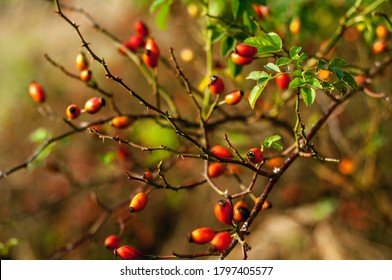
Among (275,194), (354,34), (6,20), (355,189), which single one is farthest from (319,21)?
(6,20)

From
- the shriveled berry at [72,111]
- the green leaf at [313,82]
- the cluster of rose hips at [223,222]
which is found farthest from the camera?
the shriveled berry at [72,111]

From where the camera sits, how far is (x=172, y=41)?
4.66 m

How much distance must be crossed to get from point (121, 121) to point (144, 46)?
36cm

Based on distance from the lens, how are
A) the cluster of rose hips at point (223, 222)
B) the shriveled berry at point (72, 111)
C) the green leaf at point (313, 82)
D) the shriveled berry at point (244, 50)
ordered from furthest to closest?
the shriveled berry at point (72, 111), the shriveled berry at point (244, 50), the cluster of rose hips at point (223, 222), the green leaf at point (313, 82)

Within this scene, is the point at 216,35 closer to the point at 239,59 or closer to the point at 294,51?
the point at 239,59

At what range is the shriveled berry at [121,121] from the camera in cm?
166

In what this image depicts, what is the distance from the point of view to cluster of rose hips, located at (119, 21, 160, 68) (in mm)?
1664

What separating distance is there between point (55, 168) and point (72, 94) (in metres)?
2.80

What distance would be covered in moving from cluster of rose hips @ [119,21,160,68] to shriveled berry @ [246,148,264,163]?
0.65 m

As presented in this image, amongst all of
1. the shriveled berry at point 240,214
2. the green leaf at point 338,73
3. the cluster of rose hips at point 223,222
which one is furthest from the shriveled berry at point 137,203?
the green leaf at point 338,73

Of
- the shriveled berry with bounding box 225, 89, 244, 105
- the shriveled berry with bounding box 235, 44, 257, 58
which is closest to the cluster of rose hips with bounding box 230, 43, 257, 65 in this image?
the shriveled berry with bounding box 235, 44, 257, 58

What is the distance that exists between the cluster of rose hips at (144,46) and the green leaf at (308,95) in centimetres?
73

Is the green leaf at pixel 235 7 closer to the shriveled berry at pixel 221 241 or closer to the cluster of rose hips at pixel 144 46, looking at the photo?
the cluster of rose hips at pixel 144 46
